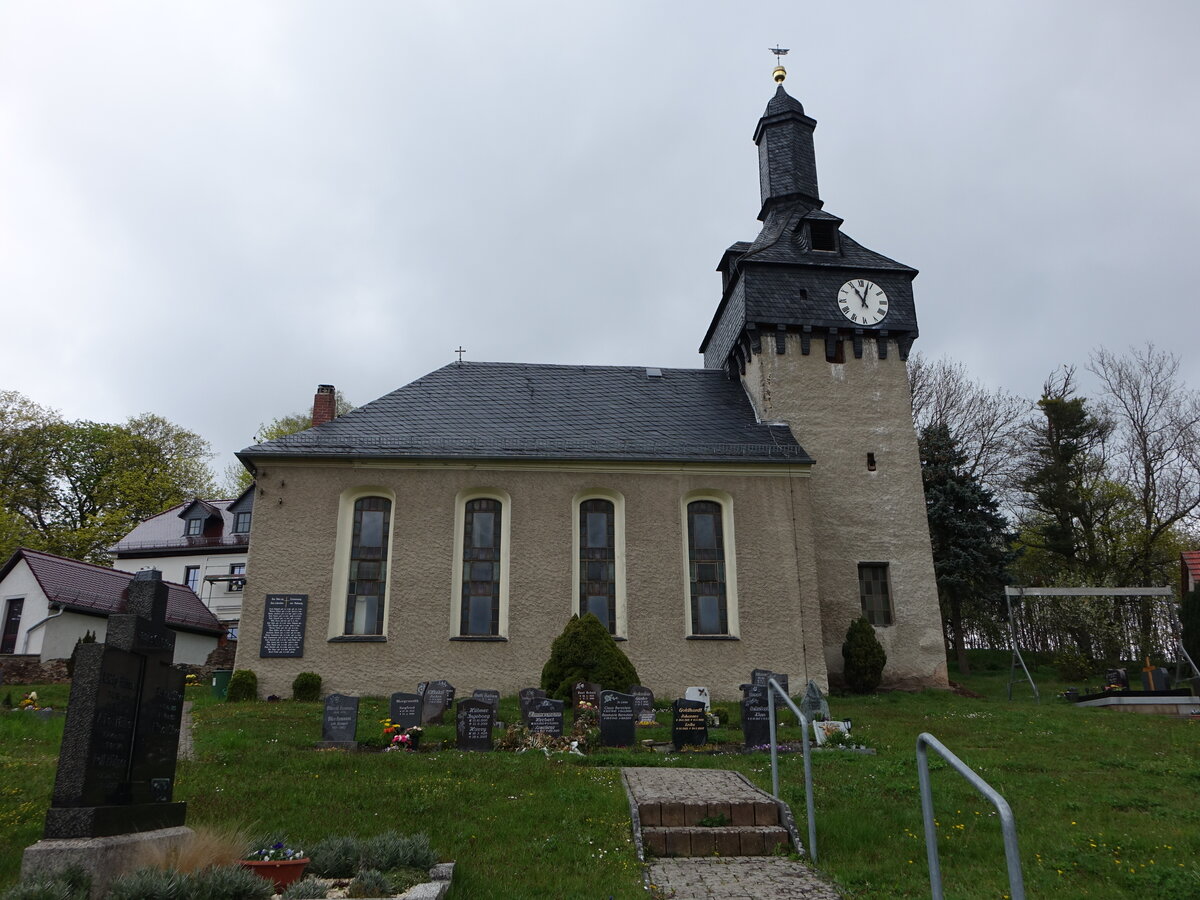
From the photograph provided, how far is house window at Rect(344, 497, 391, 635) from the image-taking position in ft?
57.7

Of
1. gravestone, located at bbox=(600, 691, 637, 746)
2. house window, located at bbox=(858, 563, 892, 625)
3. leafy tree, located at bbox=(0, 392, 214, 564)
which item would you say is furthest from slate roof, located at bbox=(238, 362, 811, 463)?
leafy tree, located at bbox=(0, 392, 214, 564)

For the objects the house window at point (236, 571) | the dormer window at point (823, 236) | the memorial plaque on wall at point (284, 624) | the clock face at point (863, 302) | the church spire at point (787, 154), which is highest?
the church spire at point (787, 154)

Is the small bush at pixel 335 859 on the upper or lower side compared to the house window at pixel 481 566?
lower

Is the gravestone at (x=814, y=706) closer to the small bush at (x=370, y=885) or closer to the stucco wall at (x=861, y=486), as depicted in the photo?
the stucco wall at (x=861, y=486)

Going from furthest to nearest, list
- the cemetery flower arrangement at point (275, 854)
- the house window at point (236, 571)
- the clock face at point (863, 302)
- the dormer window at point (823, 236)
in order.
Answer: the house window at point (236, 571) → the dormer window at point (823, 236) → the clock face at point (863, 302) → the cemetery flower arrangement at point (275, 854)

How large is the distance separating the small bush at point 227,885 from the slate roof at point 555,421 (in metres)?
13.5

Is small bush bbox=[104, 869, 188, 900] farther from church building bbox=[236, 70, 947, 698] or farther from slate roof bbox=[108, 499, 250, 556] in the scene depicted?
slate roof bbox=[108, 499, 250, 556]

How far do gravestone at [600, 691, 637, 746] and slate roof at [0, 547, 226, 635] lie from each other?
1662cm

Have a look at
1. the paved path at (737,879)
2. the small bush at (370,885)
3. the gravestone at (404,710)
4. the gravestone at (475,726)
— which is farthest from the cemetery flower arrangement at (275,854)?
the gravestone at (404,710)

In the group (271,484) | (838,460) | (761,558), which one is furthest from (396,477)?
(838,460)

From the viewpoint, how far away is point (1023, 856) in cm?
645

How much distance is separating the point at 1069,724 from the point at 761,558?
665cm

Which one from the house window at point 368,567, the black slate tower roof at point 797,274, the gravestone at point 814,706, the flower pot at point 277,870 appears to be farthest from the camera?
the black slate tower roof at point 797,274

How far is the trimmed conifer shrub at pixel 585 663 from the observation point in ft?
48.1
